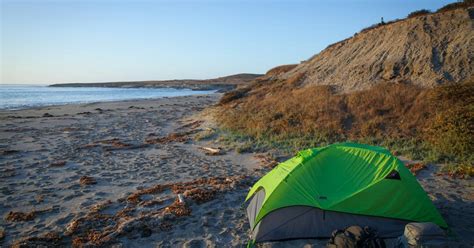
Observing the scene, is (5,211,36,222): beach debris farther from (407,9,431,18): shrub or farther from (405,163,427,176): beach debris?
(407,9,431,18): shrub

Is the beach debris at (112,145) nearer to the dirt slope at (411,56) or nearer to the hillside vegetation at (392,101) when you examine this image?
the hillside vegetation at (392,101)

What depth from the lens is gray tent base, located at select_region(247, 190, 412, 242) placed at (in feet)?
17.3

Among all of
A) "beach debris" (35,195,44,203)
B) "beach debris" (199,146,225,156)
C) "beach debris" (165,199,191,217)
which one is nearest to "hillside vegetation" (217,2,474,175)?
"beach debris" (199,146,225,156)

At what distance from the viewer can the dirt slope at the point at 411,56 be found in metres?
15.1

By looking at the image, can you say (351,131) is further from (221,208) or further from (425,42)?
(425,42)

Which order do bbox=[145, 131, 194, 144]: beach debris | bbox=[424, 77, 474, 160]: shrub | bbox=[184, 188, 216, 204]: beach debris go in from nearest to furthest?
bbox=[184, 188, 216, 204]: beach debris
bbox=[424, 77, 474, 160]: shrub
bbox=[145, 131, 194, 144]: beach debris

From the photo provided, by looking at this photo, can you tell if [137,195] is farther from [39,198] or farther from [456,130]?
[456,130]

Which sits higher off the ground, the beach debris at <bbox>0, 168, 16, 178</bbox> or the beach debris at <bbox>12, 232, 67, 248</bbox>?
the beach debris at <bbox>0, 168, 16, 178</bbox>

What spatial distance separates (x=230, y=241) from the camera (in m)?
5.38

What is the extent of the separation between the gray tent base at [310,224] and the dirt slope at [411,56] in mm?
11562

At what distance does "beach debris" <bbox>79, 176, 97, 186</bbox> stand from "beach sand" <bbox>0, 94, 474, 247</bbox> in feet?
0.08

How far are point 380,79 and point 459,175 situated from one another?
9.98 m

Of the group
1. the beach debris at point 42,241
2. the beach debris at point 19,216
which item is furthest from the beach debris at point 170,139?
the beach debris at point 42,241

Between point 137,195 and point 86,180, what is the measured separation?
215 centimetres
